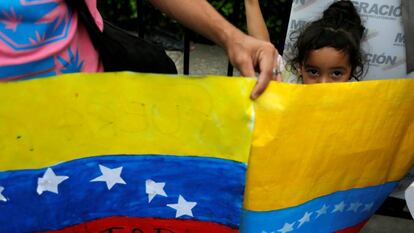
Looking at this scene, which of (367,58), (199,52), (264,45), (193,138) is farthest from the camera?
(199,52)

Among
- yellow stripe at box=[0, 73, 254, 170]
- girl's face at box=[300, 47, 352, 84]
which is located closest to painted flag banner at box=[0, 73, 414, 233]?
yellow stripe at box=[0, 73, 254, 170]

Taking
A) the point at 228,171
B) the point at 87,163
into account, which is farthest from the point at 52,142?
the point at 228,171

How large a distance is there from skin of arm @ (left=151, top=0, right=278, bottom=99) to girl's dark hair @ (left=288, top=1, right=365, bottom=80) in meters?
0.73

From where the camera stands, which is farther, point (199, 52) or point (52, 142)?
point (199, 52)

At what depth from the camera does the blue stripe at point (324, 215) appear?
147 cm

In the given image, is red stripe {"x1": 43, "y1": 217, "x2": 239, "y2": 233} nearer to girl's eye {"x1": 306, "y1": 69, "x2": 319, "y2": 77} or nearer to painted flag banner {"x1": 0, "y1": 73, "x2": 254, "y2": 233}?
painted flag banner {"x1": 0, "y1": 73, "x2": 254, "y2": 233}

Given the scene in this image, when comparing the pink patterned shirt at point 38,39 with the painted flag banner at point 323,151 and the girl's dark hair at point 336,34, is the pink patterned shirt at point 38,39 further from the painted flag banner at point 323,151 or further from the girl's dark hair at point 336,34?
the girl's dark hair at point 336,34

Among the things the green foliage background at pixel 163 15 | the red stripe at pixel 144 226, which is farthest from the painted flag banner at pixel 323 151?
the green foliage background at pixel 163 15

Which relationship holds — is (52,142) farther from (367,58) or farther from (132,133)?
(367,58)

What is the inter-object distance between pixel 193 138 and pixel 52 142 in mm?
364

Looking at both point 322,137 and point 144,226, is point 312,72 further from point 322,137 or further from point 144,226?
point 144,226

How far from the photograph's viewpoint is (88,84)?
1.29m

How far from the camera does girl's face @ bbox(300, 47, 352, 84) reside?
201 cm

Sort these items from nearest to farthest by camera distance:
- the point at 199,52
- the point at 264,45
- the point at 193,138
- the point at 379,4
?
the point at 264,45 → the point at 193,138 → the point at 379,4 → the point at 199,52
